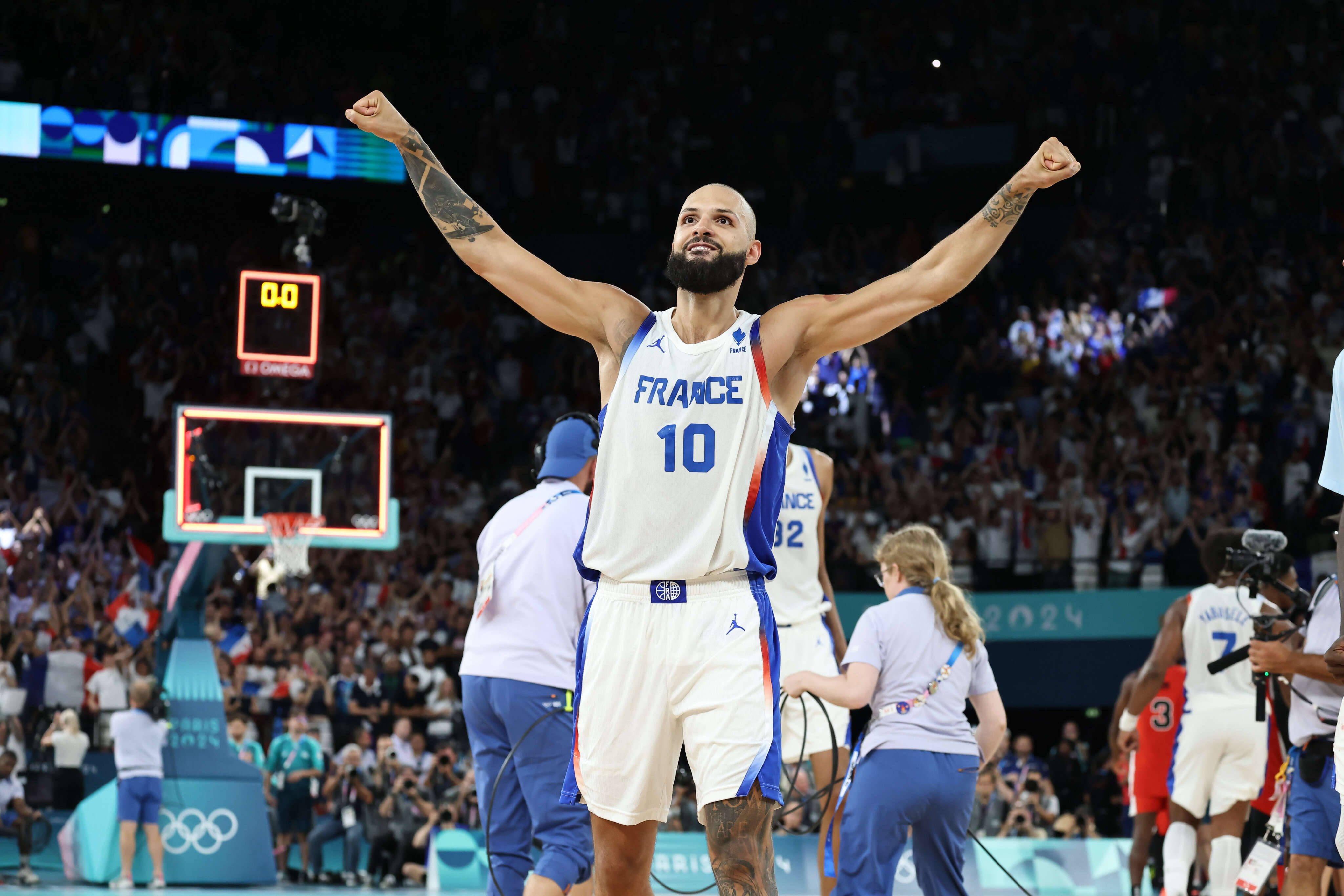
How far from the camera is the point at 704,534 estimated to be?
4172 millimetres

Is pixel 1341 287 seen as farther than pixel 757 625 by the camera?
Yes

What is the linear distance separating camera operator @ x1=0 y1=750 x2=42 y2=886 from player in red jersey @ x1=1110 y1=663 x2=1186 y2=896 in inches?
338

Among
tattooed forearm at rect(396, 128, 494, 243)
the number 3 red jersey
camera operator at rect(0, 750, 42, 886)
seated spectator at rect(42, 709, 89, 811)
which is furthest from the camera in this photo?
seated spectator at rect(42, 709, 89, 811)

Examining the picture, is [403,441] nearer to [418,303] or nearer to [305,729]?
[418,303]

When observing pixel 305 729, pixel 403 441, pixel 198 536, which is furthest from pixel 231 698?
pixel 403 441

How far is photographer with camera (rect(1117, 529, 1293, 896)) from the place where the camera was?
880cm

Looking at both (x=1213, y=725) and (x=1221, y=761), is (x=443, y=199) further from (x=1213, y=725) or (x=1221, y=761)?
(x=1221, y=761)

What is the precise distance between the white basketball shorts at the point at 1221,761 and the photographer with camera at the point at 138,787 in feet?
25.8

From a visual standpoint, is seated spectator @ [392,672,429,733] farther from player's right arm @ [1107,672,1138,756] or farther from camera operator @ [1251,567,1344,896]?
camera operator @ [1251,567,1344,896]

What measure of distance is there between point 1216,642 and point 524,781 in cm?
491

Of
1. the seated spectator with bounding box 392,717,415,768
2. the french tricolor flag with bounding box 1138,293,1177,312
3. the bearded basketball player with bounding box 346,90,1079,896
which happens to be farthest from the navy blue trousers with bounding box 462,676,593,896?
the french tricolor flag with bounding box 1138,293,1177,312

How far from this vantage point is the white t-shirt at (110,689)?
1373 centimetres

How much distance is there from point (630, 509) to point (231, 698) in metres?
11.4

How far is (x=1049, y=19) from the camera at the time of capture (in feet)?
81.5
